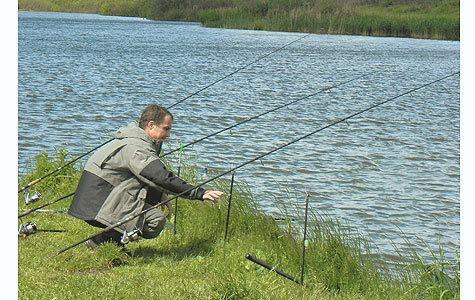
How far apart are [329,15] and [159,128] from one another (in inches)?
1219

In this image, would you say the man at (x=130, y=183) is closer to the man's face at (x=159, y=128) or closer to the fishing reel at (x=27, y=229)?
the man's face at (x=159, y=128)

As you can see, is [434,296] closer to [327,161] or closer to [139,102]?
[327,161]

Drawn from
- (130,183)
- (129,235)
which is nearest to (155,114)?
(130,183)

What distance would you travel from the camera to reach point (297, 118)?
43.4 ft

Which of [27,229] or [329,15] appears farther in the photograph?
[329,15]

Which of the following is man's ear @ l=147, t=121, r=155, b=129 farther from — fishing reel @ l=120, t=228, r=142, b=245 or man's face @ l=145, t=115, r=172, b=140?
fishing reel @ l=120, t=228, r=142, b=245

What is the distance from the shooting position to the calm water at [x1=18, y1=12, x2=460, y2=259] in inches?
315

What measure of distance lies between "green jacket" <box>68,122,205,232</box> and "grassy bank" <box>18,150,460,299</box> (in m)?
0.29

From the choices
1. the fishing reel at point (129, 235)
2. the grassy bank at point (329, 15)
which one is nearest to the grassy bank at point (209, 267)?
the fishing reel at point (129, 235)

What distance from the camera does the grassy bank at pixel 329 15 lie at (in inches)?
1331

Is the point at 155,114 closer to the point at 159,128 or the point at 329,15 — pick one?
the point at 159,128

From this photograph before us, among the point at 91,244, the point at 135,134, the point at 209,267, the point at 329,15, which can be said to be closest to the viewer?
the point at 135,134
